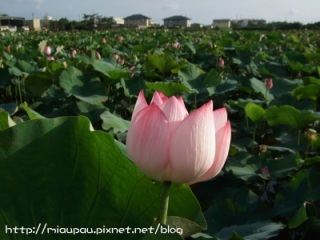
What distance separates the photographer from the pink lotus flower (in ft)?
1.67

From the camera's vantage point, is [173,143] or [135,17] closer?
[173,143]

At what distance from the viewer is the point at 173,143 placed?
515 mm

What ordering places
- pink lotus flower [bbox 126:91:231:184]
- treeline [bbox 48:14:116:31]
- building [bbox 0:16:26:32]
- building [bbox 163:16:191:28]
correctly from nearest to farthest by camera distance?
pink lotus flower [bbox 126:91:231:184]
treeline [bbox 48:14:116:31]
building [bbox 0:16:26:32]
building [bbox 163:16:191:28]

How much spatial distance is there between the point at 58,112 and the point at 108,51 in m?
2.47

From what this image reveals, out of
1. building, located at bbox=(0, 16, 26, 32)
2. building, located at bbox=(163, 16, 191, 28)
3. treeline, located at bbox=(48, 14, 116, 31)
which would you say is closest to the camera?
treeline, located at bbox=(48, 14, 116, 31)

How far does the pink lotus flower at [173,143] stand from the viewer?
508 millimetres

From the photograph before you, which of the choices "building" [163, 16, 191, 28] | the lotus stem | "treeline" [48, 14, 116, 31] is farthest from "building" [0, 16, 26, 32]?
the lotus stem

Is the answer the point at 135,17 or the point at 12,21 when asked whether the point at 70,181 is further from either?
the point at 135,17

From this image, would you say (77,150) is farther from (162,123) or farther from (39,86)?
(39,86)

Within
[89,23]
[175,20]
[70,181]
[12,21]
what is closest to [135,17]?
[175,20]

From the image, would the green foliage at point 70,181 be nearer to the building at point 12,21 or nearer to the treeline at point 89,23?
the treeline at point 89,23

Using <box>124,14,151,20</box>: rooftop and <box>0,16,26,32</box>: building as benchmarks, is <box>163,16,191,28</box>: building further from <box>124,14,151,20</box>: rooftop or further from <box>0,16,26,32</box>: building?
<box>0,16,26,32</box>: building

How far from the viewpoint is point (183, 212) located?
64 cm

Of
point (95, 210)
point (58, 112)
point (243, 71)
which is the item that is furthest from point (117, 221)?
point (243, 71)
